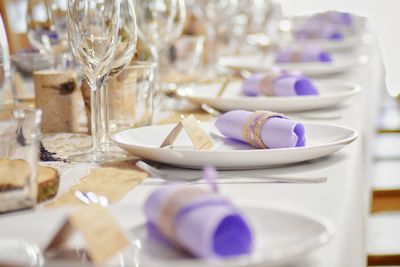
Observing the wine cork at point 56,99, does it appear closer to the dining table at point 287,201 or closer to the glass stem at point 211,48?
the dining table at point 287,201

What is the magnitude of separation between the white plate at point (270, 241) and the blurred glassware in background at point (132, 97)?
0.63 metres

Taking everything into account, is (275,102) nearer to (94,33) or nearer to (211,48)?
(94,33)

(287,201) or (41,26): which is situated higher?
(41,26)

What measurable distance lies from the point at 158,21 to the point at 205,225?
1.34m

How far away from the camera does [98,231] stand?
0.60m

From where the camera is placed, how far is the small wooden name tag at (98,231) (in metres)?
0.59

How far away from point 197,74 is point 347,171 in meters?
1.30

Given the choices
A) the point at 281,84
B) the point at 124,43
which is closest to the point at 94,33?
the point at 124,43

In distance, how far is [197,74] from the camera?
2264 mm

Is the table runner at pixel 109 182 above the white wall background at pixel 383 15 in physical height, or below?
above

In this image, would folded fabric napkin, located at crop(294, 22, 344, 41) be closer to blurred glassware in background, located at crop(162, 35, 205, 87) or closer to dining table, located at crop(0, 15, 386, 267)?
blurred glassware in background, located at crop(162, 35, 205, 87)

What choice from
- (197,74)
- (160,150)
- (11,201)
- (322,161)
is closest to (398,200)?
(197,74)

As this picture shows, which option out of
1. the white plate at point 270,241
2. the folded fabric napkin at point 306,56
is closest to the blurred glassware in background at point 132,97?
the white plate at point 270,241

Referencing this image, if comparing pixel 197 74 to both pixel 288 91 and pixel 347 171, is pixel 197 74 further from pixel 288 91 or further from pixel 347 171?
pixel 347 171
